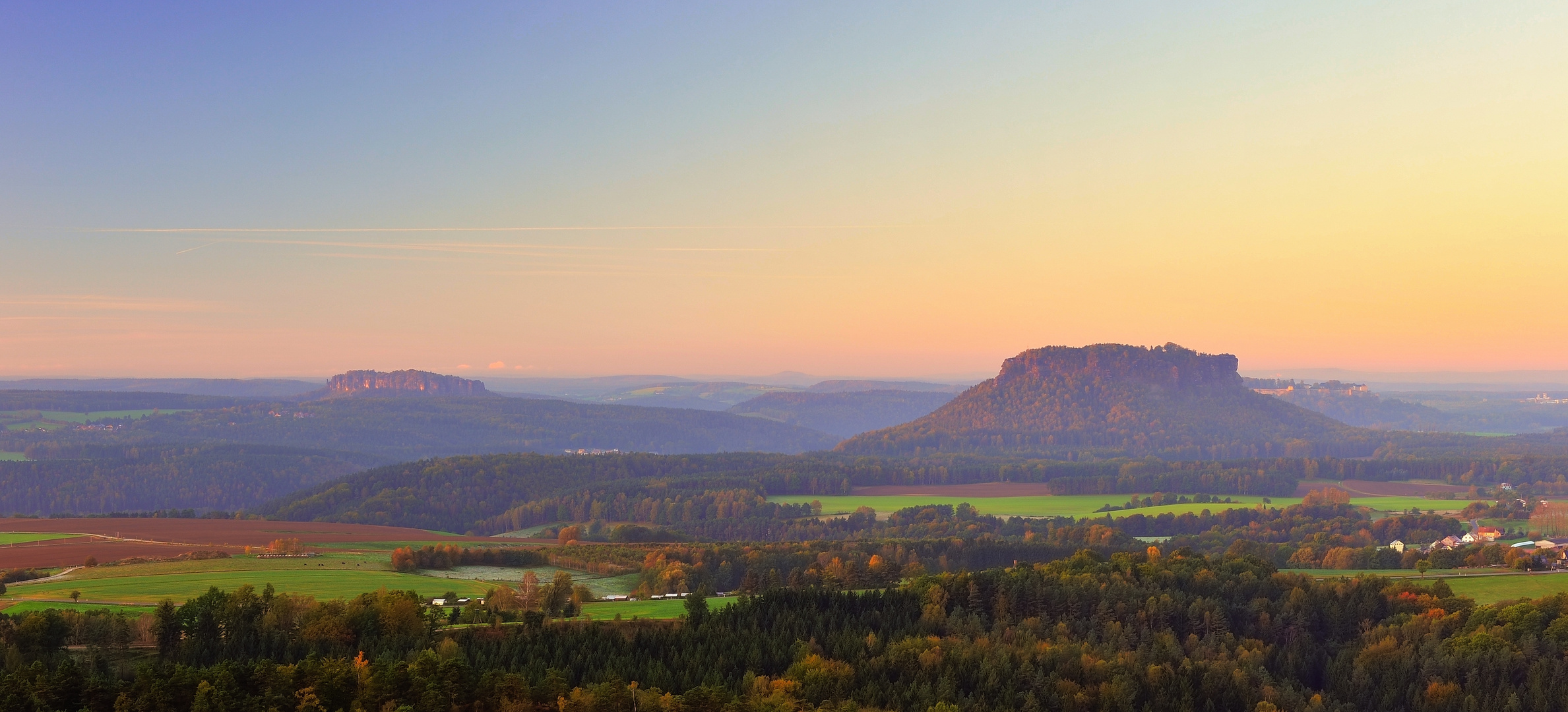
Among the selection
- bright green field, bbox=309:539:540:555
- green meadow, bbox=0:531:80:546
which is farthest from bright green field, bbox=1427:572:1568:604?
green meadow, bbox=0:531:80:546

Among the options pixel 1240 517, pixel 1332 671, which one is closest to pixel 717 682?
pixel 1332 671

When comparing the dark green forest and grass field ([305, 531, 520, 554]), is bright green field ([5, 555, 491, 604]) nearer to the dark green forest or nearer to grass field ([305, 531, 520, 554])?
the dark green forest

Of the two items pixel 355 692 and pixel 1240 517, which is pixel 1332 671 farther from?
pixel 1240 517

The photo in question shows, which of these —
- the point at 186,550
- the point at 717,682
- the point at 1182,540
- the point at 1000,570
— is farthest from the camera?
the point at 1182,540

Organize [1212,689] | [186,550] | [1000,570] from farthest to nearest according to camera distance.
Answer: [186,550] < [1000,570] < [1212,689]

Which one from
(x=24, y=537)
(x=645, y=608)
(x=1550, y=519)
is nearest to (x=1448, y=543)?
(x=1550, y=519)
